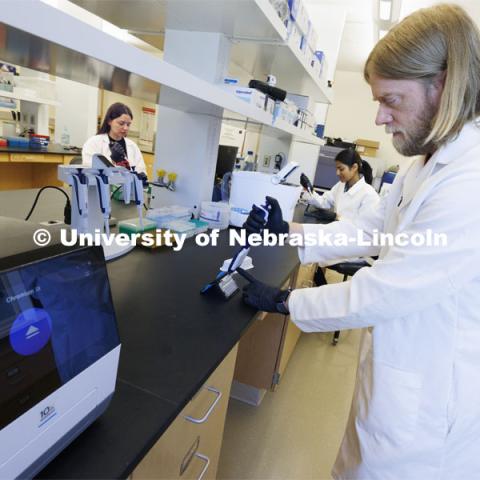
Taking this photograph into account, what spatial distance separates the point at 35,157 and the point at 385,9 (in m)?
4.17

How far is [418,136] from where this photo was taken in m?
0.96

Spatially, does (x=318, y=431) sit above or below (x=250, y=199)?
below

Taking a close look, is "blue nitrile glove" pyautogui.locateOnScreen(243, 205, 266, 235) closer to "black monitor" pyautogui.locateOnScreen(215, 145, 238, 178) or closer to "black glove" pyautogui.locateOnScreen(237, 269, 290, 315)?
"black glove" pyautogui.locateOnScreen(237, 269, 290, 315)

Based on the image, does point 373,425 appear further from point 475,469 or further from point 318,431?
point 318,431

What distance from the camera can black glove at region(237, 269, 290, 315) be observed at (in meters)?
1.09

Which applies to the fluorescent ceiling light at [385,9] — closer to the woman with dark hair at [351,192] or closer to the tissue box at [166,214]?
the woman with dark hair at [351,192]

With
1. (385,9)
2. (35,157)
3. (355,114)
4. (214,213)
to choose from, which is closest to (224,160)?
(214,213)

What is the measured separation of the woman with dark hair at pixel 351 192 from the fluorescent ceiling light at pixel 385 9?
1.79 meters

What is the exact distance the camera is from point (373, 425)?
37.7 inches

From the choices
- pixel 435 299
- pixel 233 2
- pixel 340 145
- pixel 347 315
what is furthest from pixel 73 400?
pixel 340 145

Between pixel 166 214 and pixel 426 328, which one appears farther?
pixel 166 214

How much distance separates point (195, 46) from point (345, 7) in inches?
128

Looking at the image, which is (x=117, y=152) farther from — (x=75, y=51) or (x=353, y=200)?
(x=75, y=51)

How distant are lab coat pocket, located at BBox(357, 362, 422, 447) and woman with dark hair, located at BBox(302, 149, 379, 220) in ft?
7.25
